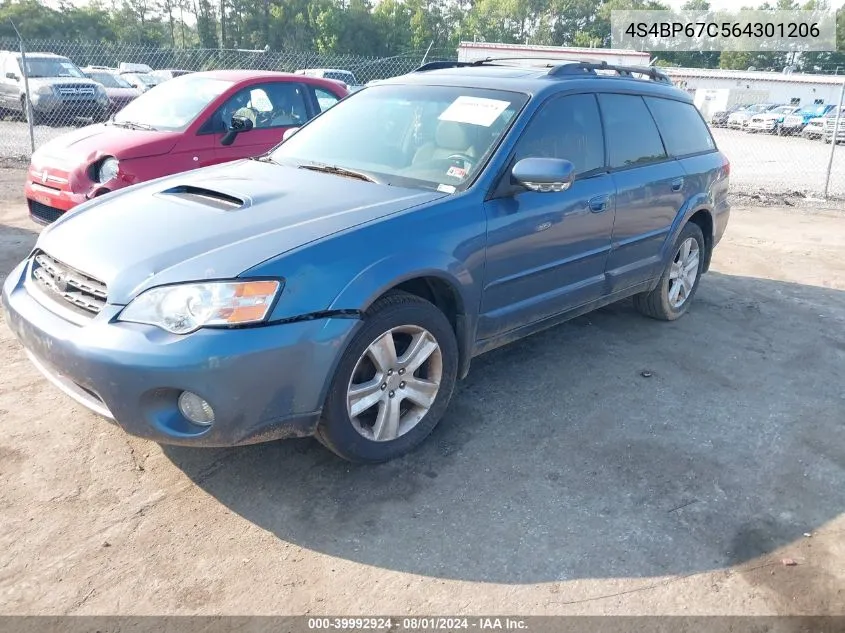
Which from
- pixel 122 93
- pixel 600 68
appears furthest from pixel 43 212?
pixel 122 93

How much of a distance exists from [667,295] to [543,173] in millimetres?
2263

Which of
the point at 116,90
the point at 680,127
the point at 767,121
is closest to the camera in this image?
the point at 680,127

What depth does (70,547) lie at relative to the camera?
2.63m

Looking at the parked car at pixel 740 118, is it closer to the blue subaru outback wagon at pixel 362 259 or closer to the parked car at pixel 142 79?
the parked car at pixel 142 79

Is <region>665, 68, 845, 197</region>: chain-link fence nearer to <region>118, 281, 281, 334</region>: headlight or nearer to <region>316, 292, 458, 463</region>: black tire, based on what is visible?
<region>316, 292, 458, 463</region>: black tire

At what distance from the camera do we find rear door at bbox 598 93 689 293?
4355mm

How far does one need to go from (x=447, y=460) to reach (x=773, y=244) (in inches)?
258

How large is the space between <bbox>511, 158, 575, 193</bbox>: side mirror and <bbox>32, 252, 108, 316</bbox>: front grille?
194cm

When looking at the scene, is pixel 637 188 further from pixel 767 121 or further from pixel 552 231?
pixel 767 121

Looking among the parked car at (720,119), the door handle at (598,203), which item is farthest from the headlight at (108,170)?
the parked car at (720,119)

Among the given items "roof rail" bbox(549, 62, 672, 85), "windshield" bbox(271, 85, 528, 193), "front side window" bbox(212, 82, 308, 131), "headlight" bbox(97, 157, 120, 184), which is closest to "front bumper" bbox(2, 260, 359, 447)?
"windshield" bbox(271, 85, 528, 193)

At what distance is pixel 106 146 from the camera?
239 inches

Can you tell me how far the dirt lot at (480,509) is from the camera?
2498mm

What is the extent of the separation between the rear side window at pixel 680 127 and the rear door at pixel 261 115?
3552mm
